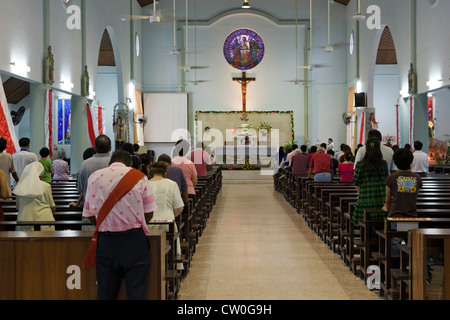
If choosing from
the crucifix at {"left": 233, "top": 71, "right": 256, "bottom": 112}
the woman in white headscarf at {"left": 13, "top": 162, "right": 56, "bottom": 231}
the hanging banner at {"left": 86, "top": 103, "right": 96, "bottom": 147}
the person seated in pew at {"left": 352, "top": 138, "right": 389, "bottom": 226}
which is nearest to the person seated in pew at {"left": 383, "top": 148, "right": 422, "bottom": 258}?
the person seated in pew at {"left": 352, "top": 138, "right": 389, "bottom": 226}

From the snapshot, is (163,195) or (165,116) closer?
(163,195)

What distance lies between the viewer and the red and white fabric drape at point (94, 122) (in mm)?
15517

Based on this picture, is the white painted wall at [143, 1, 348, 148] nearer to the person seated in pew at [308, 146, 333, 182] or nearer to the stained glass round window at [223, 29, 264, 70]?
the stained glass round window at [223, 29, 264, 70]

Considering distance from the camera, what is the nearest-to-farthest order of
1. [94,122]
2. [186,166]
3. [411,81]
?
[186,166]
[411,81]
[94,122]

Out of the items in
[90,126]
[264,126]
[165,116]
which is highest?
[165,116]

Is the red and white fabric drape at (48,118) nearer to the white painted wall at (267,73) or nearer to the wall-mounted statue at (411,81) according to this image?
the wall-mounted statue at (411,81)

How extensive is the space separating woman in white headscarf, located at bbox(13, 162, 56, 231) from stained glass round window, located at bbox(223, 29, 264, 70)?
779 inches

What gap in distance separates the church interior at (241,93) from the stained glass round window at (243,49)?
0.15 ft

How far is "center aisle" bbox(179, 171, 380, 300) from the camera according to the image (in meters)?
5.29

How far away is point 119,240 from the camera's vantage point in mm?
3256

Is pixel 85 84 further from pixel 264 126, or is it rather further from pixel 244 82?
pixel 264 126

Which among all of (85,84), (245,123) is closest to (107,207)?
(85,84)

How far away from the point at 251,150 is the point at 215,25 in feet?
19.4

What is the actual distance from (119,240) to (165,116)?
20.8 metres
